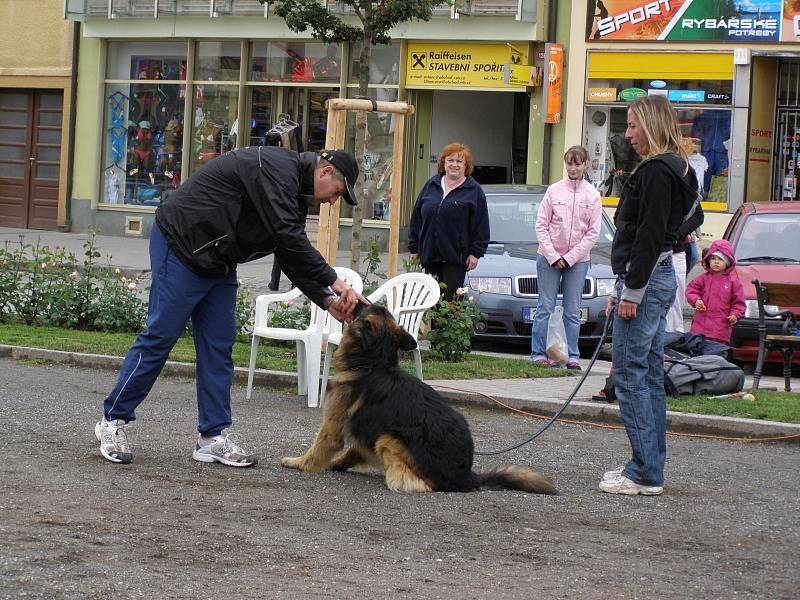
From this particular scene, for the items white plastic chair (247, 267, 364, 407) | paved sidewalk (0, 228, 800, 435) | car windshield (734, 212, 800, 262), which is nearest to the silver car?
paved sidewalk (0, 228, 800, 435)

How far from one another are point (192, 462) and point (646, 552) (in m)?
2.64

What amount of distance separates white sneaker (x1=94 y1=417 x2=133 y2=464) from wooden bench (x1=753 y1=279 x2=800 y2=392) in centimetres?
577

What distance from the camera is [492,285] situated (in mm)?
13117

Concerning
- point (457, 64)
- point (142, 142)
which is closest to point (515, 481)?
point (457, 64)

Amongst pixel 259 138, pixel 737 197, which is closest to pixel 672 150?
pixel 737 197

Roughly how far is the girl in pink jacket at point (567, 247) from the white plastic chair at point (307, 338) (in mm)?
2576

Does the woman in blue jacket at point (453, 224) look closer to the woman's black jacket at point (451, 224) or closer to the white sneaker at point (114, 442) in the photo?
the woman's black jacket at point (451, 224)

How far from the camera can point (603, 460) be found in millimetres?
7867

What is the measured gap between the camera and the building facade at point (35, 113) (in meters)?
28.8

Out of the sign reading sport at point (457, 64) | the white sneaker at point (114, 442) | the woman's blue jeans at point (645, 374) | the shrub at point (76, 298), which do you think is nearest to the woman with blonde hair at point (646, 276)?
the woman's blue jeans at point (645, 374)

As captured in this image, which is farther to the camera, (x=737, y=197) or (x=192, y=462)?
(x=737, y=197)

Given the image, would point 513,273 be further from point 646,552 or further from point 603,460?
point 646,552

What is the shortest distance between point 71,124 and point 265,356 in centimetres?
A: 1886

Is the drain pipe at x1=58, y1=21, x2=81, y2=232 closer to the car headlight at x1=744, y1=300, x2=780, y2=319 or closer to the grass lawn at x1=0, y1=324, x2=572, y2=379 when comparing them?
the grass lawn at x1=0, y1=324, x2=572, y2=379
